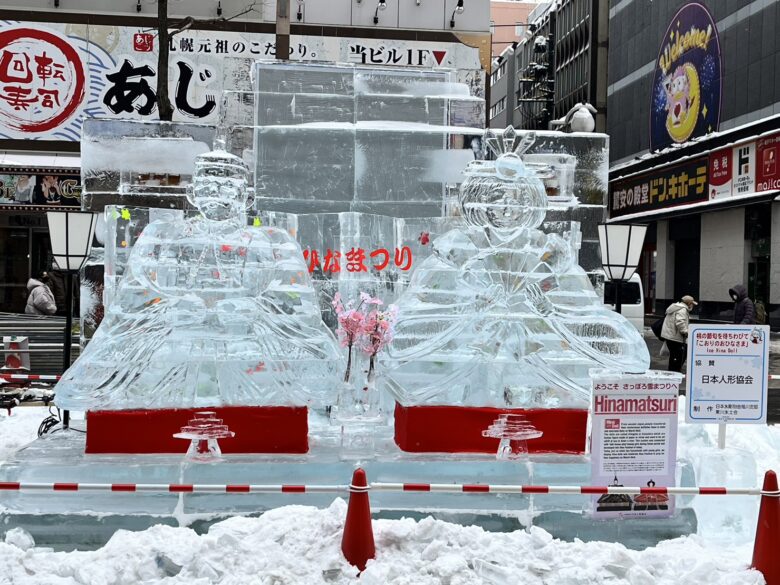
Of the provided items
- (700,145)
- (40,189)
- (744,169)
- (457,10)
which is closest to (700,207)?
(700,145)

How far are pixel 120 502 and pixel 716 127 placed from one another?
717 inches

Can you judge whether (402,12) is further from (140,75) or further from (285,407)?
(285,407)

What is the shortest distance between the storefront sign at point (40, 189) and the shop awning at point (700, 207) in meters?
14.0

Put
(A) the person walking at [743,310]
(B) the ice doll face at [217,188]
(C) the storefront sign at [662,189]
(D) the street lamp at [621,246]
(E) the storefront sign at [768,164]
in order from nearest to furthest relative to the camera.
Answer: (B) the ice doll face at [217,188], (D) the street lamp at [621,246], (A) the person walking at [743,310], (E) the storefront sign at [768,164], (C) the storefront sign at [662,189]

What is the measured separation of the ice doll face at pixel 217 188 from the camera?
5430 mm

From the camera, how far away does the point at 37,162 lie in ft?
53.2

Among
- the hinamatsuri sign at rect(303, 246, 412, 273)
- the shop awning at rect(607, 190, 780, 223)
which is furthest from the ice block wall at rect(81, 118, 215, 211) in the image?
the shop awning at rect(607, 190, 780, 223)

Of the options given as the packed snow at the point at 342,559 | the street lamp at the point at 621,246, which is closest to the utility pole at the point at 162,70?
the street lamp at the point at 621,246

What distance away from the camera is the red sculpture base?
5.48 metres

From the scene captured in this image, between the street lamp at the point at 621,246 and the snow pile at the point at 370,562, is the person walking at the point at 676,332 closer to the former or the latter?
the street lamp at the point at 621,246

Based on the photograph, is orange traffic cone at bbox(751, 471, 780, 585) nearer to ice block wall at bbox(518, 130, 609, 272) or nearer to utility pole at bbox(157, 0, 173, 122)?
ice block wall at bbox(518, 130, 609, 272)

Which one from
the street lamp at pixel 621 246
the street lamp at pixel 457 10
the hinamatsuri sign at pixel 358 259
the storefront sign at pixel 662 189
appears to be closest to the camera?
the hinamatsuri sign at pixel 358 259

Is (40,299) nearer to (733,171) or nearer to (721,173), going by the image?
(733,171)

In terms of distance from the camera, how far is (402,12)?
15.8 m
